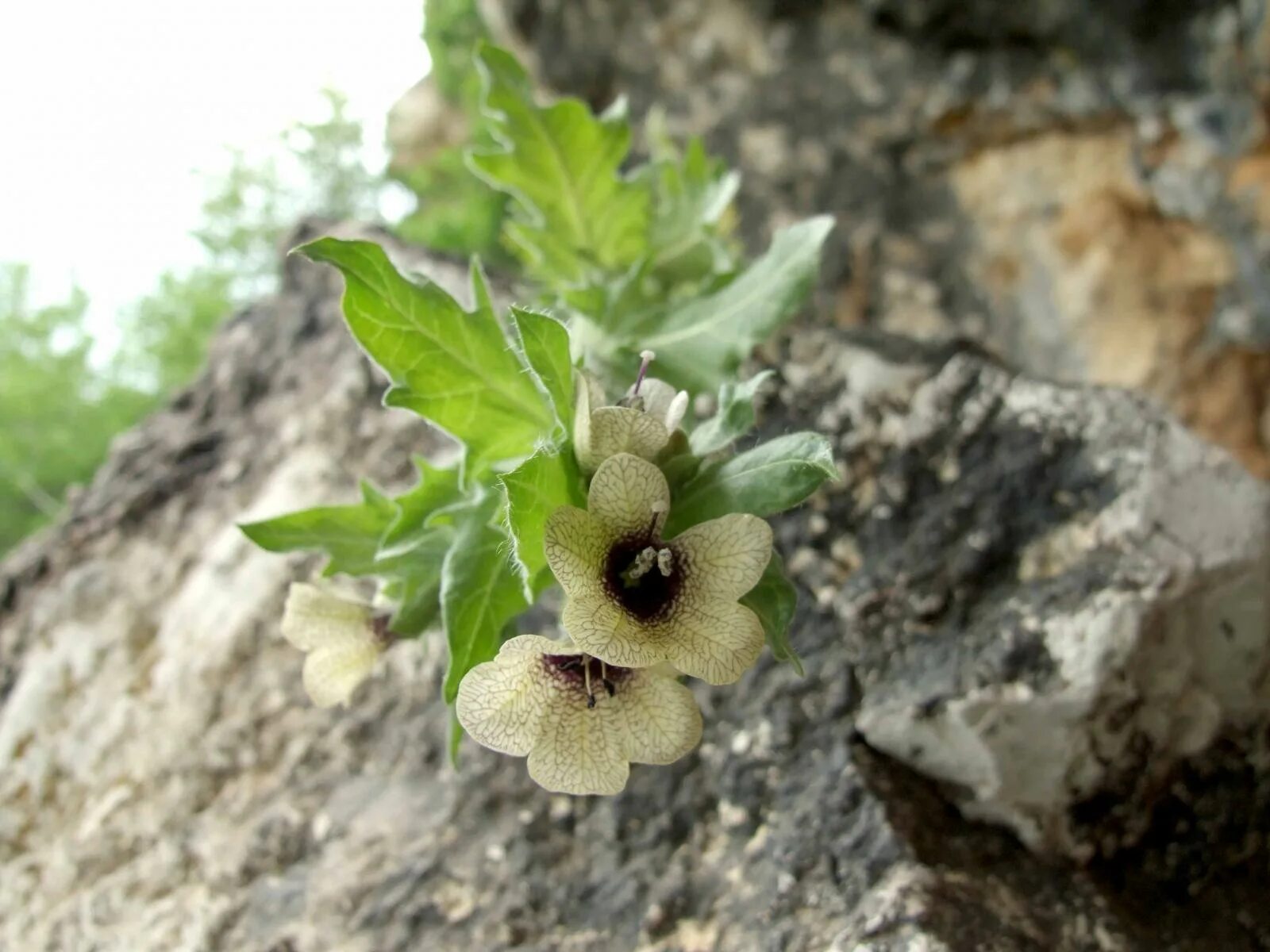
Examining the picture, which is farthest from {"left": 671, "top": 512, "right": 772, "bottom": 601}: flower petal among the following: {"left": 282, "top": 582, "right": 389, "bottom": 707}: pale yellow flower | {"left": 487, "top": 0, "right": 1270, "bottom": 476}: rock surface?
{"left": 487, "top": 0, "right": 1270, "bottom": 476}: rock surface

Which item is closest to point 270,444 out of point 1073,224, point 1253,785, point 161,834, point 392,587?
point 161,834

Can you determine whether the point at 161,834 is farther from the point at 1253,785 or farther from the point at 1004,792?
the point at 1253,785

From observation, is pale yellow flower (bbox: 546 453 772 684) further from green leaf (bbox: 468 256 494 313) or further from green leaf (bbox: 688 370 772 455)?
green leaf (bbox: 468 256 494 313)

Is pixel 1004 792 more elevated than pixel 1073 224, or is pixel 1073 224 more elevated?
pixel 1004 792

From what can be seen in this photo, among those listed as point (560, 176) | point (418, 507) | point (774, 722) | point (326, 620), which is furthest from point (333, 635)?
point (560, 176)

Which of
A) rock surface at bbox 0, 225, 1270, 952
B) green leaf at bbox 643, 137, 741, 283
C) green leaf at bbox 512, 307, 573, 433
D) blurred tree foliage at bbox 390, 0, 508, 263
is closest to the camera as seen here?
green leaf at bbox 512, 307, 573, 433

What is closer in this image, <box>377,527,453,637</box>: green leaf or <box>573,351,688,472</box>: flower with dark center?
<box>573,351,688,472</box>: flower with dark center

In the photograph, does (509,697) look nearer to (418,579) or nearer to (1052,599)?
(418,579)
